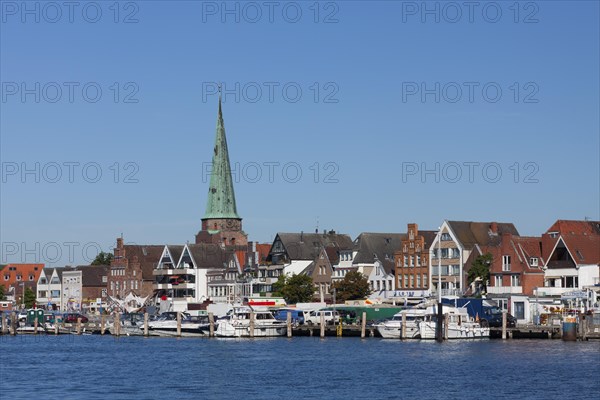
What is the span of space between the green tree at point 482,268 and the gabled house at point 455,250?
415 centimetres

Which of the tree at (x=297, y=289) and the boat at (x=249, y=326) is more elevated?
the tree at (x=297, y=289)

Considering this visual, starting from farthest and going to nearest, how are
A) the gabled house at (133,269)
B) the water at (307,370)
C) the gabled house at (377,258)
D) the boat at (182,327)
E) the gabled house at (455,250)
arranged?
the gabled house at (133,269)
the gabled house at (377,258)
the gabled house at (455,250)
the boat at (182,327)
the water at (307,370)

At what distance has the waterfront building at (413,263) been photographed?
14425 centimetres

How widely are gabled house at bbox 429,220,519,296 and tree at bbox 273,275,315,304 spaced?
62.4ft

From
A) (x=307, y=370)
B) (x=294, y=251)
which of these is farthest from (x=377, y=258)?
(x=307, y=370)

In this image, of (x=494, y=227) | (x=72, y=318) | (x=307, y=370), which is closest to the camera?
(x=307, y=370)

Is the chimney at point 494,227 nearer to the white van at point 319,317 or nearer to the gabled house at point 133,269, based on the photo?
the white van at point 319,317

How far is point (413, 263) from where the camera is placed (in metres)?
146

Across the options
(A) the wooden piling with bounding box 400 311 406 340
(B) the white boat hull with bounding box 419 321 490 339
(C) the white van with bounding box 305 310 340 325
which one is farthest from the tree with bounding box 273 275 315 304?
(B) the white boat hull with bounding box 419 321 490 339

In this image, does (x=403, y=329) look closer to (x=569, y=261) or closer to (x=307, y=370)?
(x=307, y=370)

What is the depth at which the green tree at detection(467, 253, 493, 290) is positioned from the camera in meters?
134

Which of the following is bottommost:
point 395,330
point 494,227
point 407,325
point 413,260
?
point 395,330

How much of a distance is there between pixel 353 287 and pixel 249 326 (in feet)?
112

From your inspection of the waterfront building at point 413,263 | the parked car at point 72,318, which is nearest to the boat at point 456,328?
the waterfront building at point 413,263
